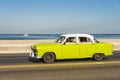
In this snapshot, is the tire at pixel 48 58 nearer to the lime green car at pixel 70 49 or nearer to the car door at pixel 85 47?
the lime green car at pixel 70 49

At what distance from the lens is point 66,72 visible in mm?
13703

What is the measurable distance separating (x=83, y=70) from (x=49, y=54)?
148 inches

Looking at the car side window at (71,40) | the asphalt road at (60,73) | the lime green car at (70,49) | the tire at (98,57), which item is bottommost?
the asphalt road at (60,73)

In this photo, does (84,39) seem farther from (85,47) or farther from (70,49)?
(70,49)

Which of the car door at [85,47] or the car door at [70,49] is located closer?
the car door at [70,49]

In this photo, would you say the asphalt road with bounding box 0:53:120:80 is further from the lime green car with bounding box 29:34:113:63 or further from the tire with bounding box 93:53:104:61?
the tire with bounding box 93:53:104:61

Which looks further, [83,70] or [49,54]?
[49,54]

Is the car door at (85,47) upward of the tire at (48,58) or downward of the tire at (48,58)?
upward

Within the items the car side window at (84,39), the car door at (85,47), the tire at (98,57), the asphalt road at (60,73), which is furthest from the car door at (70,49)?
the asphalt road at (60,73)

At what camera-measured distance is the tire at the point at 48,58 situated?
1764cm

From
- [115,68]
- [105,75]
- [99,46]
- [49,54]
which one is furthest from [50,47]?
[105,75]

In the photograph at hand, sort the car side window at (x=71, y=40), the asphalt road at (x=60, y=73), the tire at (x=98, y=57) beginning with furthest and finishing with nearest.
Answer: the tire at (x=98, y=57)
the car side window at (x=71, y=40)
the asphalt road at (x=60, y=73)

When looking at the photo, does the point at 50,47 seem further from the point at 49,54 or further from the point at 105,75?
the point at 105,75

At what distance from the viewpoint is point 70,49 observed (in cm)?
1805
